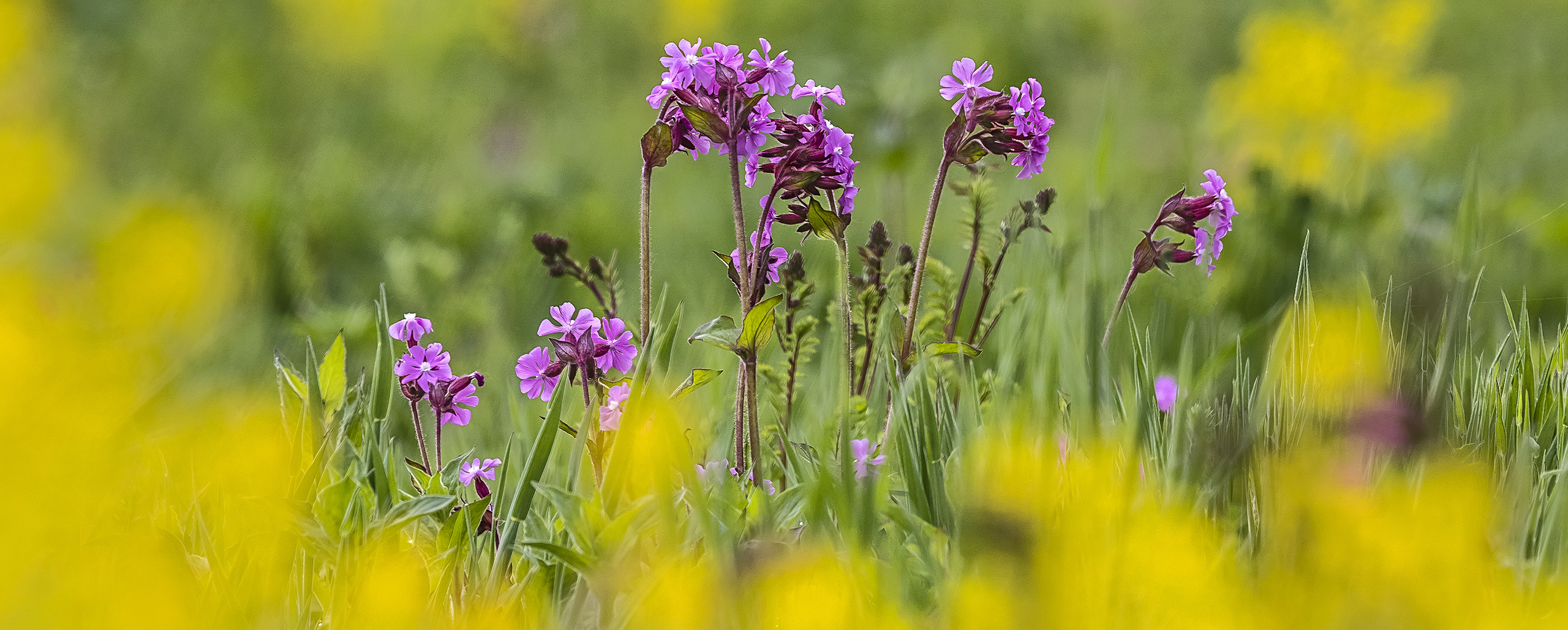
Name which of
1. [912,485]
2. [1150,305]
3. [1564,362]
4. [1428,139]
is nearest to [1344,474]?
[912,485]

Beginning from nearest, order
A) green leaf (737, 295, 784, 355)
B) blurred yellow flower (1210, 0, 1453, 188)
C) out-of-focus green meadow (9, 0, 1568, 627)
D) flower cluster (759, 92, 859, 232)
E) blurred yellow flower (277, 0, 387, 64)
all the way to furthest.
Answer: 1. out-of-focus green meadow (9, 0, 1568, 627)
2. green leaf (737, 295, 784, 355)
3. flower cluster (759, 92, 859, 232)
4. blurred yellow flower (1210, 0, 1453, 188)
5. blurred yellow flower (277, 0, 387, 64)

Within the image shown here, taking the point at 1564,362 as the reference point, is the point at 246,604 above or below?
below

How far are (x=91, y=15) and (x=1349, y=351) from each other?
6.24 metres

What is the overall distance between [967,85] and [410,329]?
628 millimetres

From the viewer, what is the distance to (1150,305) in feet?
7.10

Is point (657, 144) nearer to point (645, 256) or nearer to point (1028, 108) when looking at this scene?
point (645, 256)

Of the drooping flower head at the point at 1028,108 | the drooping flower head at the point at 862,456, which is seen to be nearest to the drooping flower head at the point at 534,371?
the drooping flower head at the point at 862,456

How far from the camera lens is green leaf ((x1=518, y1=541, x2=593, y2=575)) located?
2.55 ft

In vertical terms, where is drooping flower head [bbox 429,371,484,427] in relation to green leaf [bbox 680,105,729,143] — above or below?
below

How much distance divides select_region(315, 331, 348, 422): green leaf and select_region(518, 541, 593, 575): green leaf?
364mm

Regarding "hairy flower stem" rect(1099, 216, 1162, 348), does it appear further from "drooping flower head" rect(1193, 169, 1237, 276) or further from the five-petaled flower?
the five-petaled flower

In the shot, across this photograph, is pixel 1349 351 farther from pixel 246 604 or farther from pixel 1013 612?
pixel 246 604

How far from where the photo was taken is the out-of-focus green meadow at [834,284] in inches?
19.1

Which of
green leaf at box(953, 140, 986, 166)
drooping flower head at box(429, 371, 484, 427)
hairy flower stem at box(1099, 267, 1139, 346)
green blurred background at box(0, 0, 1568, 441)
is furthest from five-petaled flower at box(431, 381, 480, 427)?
hairy flower stem at box(1099, 267, 1139, 346)
